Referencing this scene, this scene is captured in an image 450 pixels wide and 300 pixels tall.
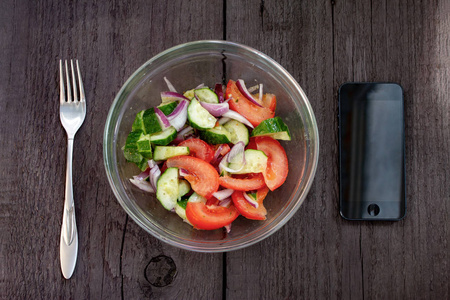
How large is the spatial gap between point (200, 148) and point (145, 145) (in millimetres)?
189

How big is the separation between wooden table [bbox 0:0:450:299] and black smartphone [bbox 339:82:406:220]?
0.04m

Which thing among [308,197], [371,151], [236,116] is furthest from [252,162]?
[371,151]

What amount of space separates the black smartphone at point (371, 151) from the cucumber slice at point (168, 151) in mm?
669

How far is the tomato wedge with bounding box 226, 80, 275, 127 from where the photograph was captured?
54.4 inches

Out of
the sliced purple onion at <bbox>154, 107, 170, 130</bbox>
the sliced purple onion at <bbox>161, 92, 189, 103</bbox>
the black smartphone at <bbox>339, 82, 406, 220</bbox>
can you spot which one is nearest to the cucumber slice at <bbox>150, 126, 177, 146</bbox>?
the sliced purple onion at <bbox>154, 107, 170, 130</bbox>

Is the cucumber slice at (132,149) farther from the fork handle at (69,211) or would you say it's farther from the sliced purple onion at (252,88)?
the sliced purple onion at (252,88)

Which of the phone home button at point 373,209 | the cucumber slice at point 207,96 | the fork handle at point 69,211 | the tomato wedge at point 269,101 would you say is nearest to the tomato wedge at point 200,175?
the cucumber slice at point 207,96

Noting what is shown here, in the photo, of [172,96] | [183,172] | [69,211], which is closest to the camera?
[183,172]

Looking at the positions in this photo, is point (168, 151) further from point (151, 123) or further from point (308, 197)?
point (308, 197)

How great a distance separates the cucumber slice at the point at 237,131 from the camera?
1352 mm

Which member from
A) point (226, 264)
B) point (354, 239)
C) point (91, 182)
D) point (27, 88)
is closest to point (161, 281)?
point (226, 264)

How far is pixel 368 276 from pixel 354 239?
0.17 m

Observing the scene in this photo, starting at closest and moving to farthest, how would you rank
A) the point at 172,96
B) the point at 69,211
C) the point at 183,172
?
the point at 183,172 < the point at 172,96 < the point at 69,211

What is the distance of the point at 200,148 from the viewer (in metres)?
1.34
